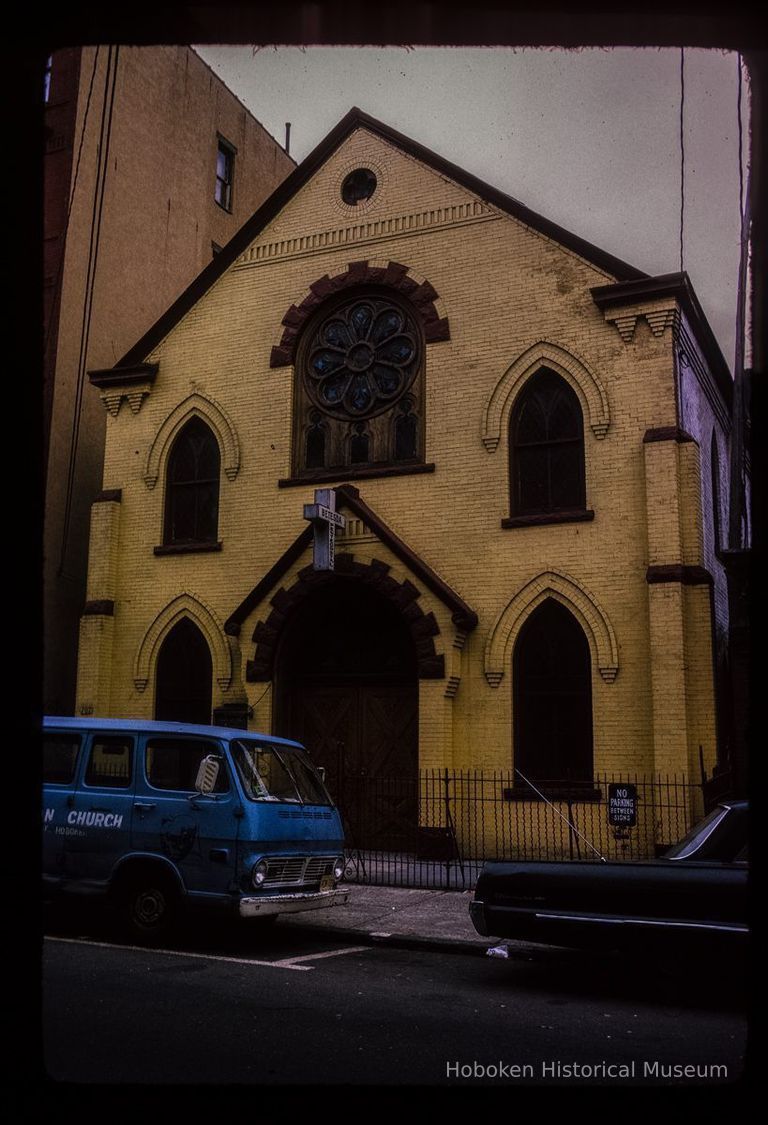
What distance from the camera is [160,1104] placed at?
1.95 m

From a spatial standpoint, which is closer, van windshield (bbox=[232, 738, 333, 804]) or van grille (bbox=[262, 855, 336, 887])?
van grille (bbox=[262, 855, 336, 887])

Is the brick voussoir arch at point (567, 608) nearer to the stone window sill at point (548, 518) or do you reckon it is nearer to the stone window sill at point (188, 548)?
the stone window sill at point (548, 518)

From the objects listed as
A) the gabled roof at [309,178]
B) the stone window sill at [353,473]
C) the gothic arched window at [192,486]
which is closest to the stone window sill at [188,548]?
the gothic arched window at [192,486]

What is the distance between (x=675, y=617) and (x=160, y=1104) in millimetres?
13064

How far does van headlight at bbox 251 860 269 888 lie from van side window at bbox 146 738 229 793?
0.77 metres

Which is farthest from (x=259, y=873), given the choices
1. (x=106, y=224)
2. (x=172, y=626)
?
(x=106, y=224)

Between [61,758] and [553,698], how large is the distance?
7.61m

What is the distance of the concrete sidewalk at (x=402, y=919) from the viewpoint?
32.3 ft

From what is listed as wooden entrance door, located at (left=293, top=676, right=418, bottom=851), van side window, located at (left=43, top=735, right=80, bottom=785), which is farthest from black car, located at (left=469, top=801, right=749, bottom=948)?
wooden entrance door, located at (left=293, top=676, right=418, bottom=851)

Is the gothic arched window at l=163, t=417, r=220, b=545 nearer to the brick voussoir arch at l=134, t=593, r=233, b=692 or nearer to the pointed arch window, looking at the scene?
the brick voussoir arch at l=134, t=593, r=233, b=692

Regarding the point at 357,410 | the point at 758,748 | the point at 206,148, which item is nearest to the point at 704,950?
the point at 758,748

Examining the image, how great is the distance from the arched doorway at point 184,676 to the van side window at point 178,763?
7.41 m

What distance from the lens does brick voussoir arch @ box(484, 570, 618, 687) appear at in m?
14.7

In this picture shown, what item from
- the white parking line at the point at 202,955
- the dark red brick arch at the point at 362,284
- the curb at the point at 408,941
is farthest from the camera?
the dark red brick arch at the point at 362,284
